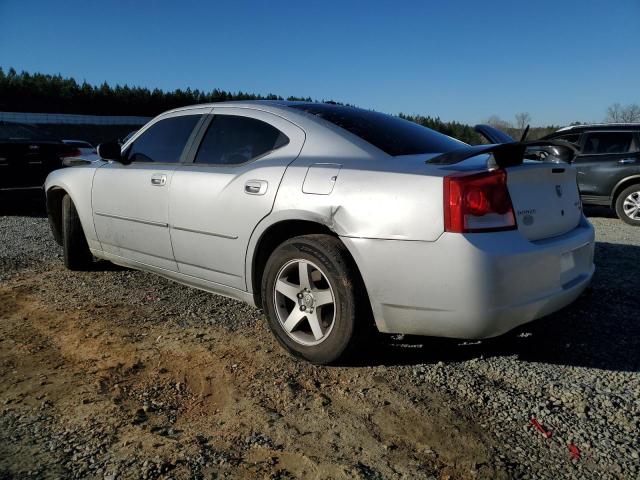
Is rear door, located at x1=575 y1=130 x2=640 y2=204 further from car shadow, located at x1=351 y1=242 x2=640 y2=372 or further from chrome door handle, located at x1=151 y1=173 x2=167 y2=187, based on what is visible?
chrome door handle, located at x1=151 y1=173 x2=167 y2=187

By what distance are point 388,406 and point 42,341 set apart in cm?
221

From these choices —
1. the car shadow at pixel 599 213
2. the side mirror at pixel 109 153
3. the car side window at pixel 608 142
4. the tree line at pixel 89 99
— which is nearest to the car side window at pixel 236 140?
the side mirror at pixel 109 153

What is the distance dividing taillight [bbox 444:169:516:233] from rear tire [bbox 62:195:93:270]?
3.62 meters

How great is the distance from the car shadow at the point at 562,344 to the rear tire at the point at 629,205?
17.9 feet

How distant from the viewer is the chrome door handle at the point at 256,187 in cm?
304

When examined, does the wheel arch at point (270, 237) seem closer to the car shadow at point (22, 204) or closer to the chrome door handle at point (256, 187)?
the chrome door handle at point (256, 187)

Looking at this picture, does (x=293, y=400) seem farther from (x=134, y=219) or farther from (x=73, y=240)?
(x=73, y=240)

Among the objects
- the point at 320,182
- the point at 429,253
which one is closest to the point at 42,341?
the point at 320,182

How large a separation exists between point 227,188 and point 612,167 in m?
7.95

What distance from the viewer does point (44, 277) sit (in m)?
4.75

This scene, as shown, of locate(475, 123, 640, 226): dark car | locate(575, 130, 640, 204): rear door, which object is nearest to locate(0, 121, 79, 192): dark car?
locate(475, 123, 640, 226): dark car

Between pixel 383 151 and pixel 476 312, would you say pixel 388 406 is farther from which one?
pixel 383 151

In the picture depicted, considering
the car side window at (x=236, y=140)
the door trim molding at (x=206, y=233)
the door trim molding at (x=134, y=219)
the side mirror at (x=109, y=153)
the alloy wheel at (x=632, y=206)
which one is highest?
the car side window at (x=236, y=140)

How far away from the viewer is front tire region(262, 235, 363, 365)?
2703mm
